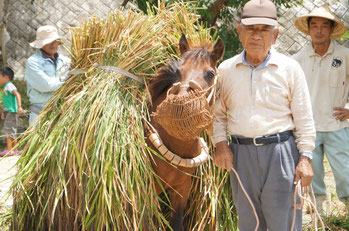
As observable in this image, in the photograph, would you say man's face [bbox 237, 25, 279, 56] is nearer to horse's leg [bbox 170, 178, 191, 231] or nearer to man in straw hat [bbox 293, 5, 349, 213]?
horse's leg [bbox 170, 178, 191, 231]

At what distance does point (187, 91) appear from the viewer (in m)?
2.50

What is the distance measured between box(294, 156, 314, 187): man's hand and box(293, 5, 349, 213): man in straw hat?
1.57 m

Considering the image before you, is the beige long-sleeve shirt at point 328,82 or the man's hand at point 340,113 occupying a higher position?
the beige long-sleeve shirt at point 328,82

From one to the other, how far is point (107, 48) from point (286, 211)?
1.69 m

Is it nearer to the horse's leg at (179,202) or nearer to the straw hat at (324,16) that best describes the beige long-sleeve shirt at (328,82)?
the straw hat at (324,16)

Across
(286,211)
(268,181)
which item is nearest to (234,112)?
(268,181)

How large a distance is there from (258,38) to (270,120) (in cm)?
48

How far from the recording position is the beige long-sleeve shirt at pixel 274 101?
2514 millimetres

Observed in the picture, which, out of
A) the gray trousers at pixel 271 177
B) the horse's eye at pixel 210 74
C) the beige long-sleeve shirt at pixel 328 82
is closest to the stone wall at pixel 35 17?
the beige long-sleeve shirt at pixel 328 82

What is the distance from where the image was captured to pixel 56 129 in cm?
301

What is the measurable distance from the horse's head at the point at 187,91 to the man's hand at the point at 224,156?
0.23 metres

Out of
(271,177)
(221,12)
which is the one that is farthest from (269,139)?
(221,12)

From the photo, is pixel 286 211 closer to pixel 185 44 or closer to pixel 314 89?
pixel 185 44

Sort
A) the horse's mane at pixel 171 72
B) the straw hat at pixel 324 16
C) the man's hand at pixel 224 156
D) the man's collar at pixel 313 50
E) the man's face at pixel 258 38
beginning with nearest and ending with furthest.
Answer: the man's face at pixel 258 38 → the man's hand at pixel 224 156 → the horse's mane at pixel 171 72 → the straw hat at pixel 324 16 → the man's collar at pixel 313 50
